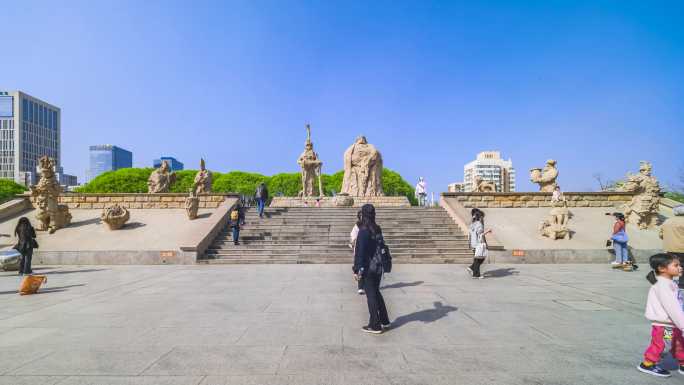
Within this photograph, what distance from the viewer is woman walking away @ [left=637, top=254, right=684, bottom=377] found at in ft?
10.1

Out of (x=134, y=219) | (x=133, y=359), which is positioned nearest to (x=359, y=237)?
(x=133, y=359)

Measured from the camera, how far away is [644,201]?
13.2m

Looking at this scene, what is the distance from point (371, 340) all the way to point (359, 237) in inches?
47.3

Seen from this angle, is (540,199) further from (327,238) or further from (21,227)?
(21,227)

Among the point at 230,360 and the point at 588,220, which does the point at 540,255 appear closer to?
the point at 588,220

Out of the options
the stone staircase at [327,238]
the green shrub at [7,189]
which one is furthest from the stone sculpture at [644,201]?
the green shrub at [7,189]

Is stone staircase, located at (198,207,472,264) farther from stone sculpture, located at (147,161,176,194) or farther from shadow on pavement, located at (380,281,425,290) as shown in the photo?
stone sculpture, located at (147,161,176,194)

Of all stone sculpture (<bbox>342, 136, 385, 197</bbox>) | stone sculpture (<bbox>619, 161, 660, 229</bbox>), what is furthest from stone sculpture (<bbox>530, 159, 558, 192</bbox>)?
stone sculpture (<bbox>342, 136, 385, 197</bbox>)

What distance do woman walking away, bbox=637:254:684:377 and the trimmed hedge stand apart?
43052 mm

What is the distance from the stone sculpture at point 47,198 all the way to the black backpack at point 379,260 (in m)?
14.5

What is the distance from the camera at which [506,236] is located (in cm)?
1263

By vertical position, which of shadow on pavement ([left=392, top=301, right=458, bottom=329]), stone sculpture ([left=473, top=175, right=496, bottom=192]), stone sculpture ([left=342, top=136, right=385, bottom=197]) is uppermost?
stone sculpture ([left=342, top=136, right=385, bottom=197])

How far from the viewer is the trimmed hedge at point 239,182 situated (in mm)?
44188

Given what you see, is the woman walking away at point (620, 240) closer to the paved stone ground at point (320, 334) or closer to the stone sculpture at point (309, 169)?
the paved stone ground at point (320, 334)
